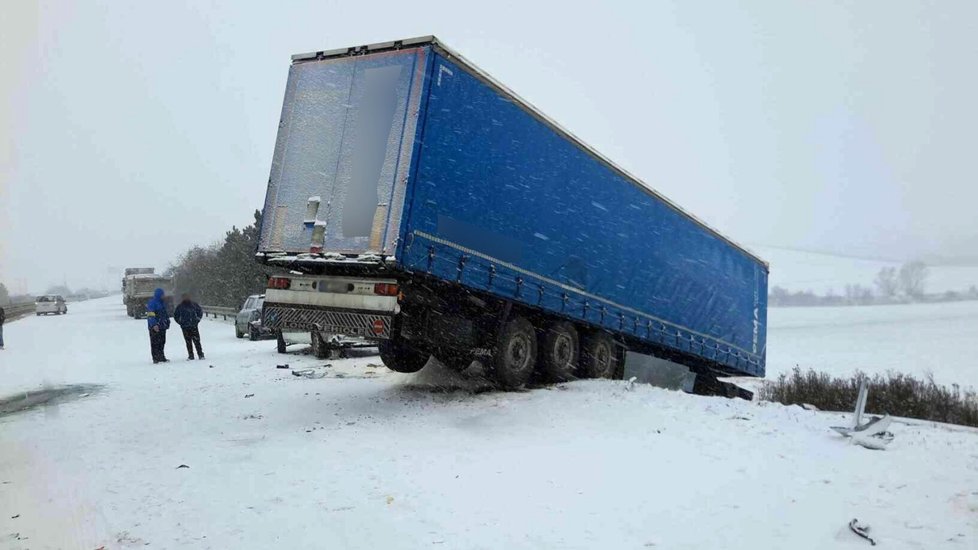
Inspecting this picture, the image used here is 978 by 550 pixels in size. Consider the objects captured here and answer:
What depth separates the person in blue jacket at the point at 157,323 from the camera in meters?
13.5

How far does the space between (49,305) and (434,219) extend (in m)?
48.6

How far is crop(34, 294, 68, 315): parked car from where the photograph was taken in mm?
44031

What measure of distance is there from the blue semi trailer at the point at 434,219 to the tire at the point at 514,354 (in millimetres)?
23

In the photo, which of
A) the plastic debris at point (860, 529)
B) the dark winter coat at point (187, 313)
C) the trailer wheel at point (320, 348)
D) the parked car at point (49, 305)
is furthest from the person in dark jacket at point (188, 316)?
the parked car at point (49, 305)

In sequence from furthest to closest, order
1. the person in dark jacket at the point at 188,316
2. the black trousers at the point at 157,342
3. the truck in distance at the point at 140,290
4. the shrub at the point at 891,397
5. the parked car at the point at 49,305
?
the parked car at the point at 49,305
the truck in distance at the point at 140,290
the shrub at the point at 891,397
the person in dark jacket at the point at 188,316
the black trousers at the point at 157,342

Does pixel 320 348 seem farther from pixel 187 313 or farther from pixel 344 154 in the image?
pixel 344 154

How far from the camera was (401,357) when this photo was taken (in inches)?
397

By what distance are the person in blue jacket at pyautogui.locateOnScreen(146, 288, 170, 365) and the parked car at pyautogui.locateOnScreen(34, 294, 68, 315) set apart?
3848 cm

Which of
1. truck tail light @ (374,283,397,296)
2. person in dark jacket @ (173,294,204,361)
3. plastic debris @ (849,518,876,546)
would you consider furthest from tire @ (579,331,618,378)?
person in dark jacket @ (173,294,204,361)

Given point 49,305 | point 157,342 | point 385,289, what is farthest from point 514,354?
point 49,305

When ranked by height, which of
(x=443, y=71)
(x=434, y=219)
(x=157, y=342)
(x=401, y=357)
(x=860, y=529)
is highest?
(x=443, y=71)

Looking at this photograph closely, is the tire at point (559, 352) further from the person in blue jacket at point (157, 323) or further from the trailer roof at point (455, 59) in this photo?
the person in blue jacket at point (157, 323)

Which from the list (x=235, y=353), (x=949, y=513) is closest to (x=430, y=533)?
(x=949, y=513)

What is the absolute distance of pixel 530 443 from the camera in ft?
20.4
